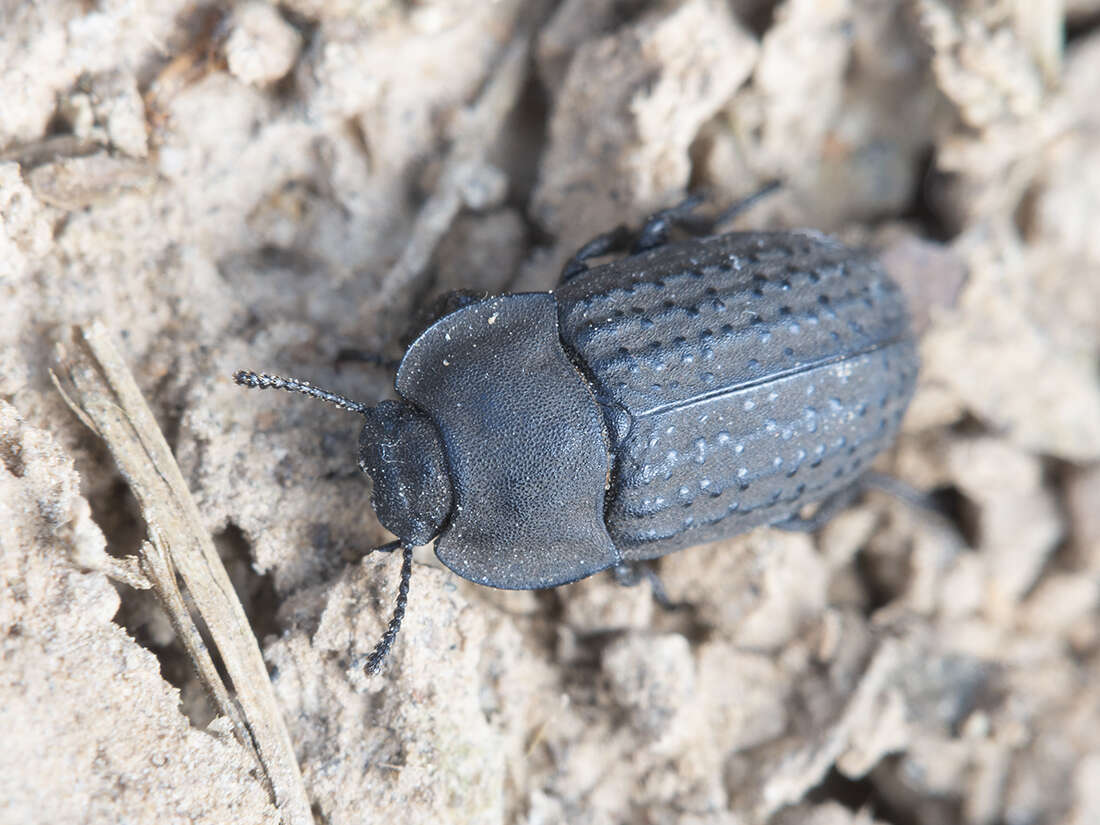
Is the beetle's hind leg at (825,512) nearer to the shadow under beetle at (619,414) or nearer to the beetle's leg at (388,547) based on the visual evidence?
the shadow under beetle at (619,414)

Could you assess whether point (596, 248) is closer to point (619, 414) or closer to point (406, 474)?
point (619, 414)

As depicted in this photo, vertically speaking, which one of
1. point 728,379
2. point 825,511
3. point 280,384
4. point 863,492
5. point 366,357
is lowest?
point 863,492

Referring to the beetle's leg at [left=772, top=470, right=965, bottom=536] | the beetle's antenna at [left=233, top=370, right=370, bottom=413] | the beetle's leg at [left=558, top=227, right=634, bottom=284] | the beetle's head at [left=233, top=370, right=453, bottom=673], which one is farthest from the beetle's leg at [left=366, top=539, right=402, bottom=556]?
the beetle's leg at [left=772, top=470, right=965, bottom=536]

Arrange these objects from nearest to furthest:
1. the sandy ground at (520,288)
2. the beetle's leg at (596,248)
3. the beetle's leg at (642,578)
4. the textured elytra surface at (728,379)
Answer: the sandy ground at (520,288) < the textured elytra surface at (728,379) < the beetle's leg at (642,578) < the beetle's leg at (596,248)

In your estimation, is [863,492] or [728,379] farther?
[863,492]

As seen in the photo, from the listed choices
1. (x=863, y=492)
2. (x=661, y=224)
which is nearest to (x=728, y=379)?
(x=661, y=224)

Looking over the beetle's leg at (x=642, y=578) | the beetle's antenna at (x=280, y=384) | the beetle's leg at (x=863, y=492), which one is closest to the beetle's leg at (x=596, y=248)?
the beetle's antenna at (x=280, y=384)

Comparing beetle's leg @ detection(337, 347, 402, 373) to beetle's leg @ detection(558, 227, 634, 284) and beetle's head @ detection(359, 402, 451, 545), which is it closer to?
beetle's head @ detection(359, 402, 451, 545)

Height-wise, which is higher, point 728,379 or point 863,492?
point 728,379
